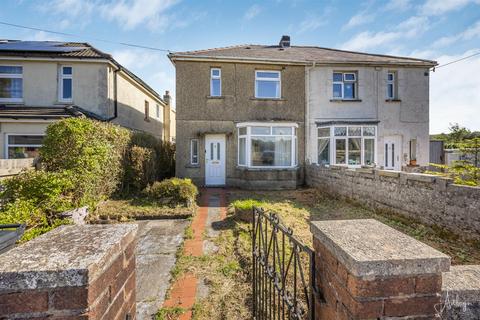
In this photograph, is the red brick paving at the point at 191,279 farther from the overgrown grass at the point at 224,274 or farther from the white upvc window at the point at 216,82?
the white upvc window at the point at 216,82

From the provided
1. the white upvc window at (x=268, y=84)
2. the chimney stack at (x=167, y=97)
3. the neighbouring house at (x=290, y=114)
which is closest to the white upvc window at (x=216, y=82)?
the neighbouring house at (x=290, y=114)

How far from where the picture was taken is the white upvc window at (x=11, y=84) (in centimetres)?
1211

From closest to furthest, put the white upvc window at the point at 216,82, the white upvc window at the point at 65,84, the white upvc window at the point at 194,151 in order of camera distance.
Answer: the white upvc window at the point at 65,84
the white upvc window at the point at 194,151
the white upvc window at the point at 216,82

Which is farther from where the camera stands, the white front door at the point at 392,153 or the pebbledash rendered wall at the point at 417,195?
the white front door at the point at 392,153

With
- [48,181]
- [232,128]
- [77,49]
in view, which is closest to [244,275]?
[48,181]

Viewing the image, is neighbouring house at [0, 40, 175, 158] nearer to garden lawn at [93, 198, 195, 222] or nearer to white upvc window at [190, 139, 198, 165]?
white upvc window at [190, 139, 198, 165]

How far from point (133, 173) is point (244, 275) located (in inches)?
279

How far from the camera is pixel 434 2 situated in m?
9.31

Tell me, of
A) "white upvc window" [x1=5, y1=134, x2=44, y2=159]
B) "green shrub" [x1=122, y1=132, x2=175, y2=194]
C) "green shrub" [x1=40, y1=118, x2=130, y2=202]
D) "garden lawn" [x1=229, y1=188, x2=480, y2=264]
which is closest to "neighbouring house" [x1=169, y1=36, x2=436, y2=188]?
"green shrub" [x1=122, y1=132, x2=175, y2=194]

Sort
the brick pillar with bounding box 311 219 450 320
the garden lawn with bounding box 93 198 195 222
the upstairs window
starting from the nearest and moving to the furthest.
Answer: the brick pillar with bounding box 311 219 450 320, the garden lawn with bounding box 93 198 195 222, the upstairs window

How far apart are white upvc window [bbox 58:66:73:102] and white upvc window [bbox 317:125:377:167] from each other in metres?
12.6

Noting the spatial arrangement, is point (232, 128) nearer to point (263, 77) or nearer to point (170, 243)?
point (263, 77)

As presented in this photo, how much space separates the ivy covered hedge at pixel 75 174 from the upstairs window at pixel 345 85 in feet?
33.0

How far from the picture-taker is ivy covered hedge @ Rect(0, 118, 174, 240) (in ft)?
16.8
